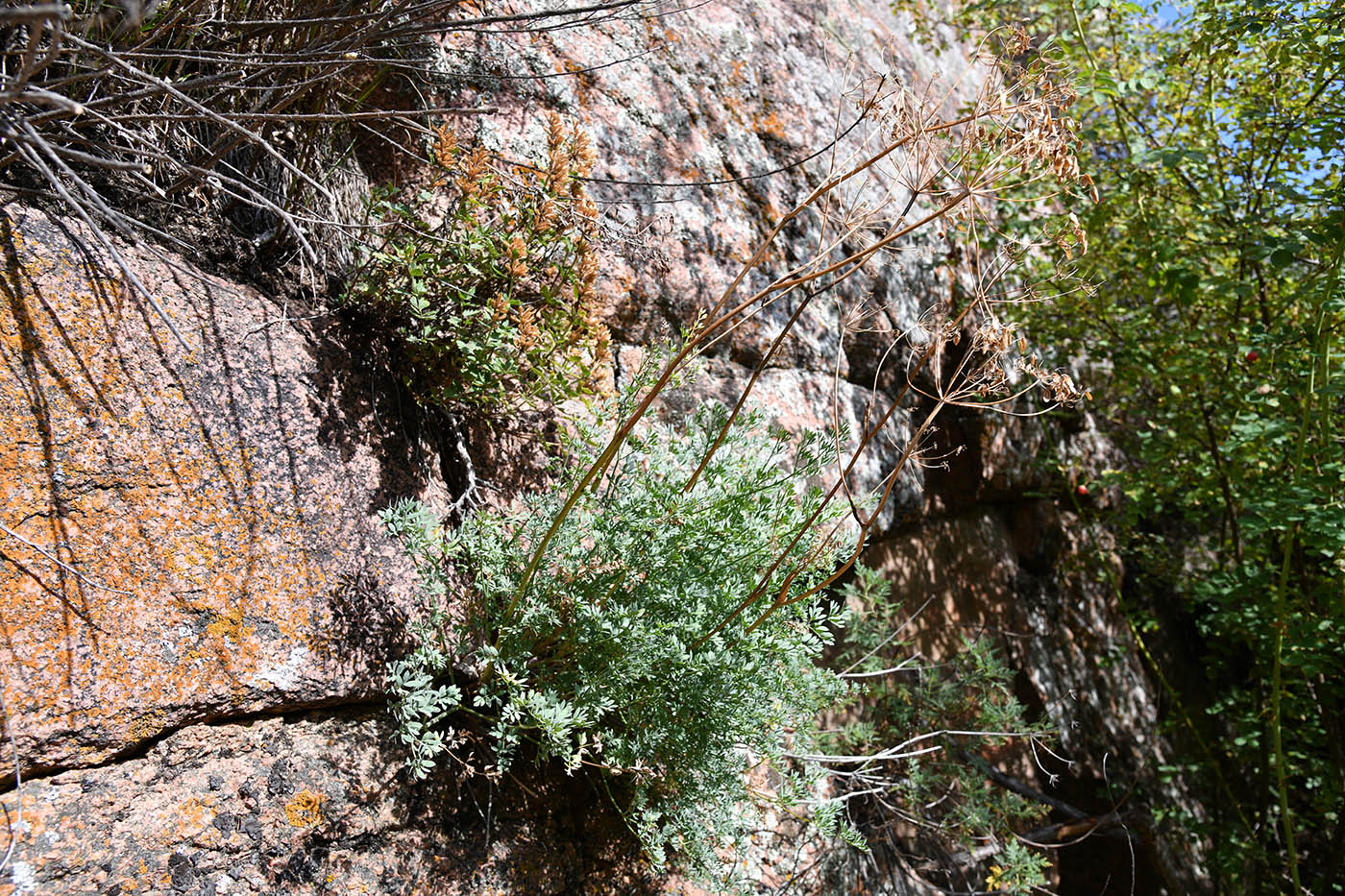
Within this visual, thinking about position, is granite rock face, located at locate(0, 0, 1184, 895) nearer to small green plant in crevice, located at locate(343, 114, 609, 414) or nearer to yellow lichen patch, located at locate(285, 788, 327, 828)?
yellow lichen patch, located at locate(285, 788, 327, 828)

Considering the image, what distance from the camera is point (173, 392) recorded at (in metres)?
1.77

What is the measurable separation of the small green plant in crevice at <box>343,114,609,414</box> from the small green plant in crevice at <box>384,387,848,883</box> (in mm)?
282

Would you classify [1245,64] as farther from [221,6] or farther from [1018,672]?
[221,6]

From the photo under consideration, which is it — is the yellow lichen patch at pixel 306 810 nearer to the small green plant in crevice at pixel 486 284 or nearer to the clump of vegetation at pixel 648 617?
the clump of vegetation at pixel 648 617

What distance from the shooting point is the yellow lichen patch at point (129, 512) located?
1509mm

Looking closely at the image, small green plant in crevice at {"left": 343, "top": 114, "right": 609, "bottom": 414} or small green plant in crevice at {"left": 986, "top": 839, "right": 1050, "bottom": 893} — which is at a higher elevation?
small green plant in crevice at {"left": 343, "top": 114, "right": 609, "bottom": 414}

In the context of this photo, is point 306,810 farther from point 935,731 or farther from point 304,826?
point 935,731

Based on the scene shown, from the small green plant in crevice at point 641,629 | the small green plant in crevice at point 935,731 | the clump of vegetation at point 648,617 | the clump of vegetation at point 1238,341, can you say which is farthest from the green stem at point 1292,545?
the small green plant in crevice at point 641,629

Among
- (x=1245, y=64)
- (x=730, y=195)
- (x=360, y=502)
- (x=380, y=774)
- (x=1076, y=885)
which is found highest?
(x=1245, y=64)

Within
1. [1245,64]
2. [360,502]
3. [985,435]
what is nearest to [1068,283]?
[985,435]

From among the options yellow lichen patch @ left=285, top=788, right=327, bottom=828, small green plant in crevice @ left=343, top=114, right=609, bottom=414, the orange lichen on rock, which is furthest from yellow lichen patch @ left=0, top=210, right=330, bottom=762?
small green plant in crevice @ left=343, top=114, right=609, bottom=414

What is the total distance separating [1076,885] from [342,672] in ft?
12.2

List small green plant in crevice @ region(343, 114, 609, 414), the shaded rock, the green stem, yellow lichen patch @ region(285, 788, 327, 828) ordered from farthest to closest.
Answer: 1. the green stem
2. small green plant in crevice @ region(343, 114, 609, 414)
3. yellow lichen patch @ region(285, 788, 327, 828)
4. the shaded rock

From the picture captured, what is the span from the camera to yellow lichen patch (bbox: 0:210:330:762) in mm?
1509
